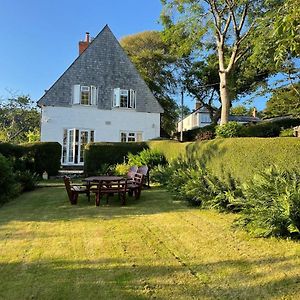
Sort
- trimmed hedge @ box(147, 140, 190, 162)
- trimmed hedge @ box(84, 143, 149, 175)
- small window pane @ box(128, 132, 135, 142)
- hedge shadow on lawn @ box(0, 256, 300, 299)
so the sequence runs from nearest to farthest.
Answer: hedge shadow on lawn @ box(0, 256, 300, 299)
trimmed hedge @ box(147, 140, 190, 162)
trimmed hedge @ box(84, 143, 149, 175)
small window pane @ box(128, 132, 135, 142)

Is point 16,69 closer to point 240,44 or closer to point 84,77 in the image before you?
point 84,77

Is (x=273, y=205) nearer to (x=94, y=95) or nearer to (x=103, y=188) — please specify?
(x=103, y=188)

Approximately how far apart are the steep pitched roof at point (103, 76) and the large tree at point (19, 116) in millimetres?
15535

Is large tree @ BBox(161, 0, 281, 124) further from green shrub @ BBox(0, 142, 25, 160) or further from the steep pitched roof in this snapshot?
green shrub @ BBox(0, 142, 25, 160)

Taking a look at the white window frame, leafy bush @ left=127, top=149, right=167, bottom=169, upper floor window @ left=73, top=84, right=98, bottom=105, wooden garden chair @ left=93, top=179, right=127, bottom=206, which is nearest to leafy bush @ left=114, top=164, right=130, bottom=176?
leafy bush @ left=127, top=149, right=167, bottom=169

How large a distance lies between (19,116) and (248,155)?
34.4m

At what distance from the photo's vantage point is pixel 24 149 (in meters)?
16.6

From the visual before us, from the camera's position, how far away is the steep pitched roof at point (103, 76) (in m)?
22.9

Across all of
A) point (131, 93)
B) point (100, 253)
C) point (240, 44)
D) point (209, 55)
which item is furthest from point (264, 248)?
point (209, 55)

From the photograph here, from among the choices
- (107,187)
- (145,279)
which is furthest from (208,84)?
(145,279)

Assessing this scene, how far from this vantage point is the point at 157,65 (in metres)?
34.7

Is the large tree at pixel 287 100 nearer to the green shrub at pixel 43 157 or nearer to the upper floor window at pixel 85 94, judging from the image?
the upper floor window at pixel 85 94

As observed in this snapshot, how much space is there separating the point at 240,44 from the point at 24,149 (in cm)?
1494

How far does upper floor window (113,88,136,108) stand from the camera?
23641mm
